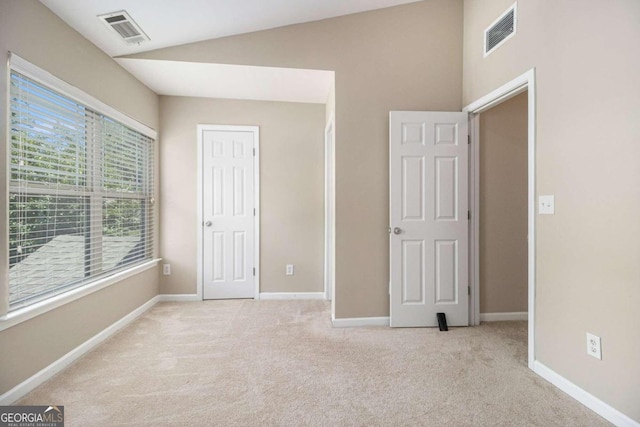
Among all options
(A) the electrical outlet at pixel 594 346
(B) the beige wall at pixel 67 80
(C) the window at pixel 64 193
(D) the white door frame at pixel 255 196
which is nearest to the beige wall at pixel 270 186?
(D) the white door frame at pixel 255 196

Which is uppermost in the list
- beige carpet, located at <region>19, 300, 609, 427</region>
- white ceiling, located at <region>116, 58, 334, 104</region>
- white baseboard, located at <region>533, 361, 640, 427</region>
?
white ceiling, located at <region>116, 58, 334, 104</region>

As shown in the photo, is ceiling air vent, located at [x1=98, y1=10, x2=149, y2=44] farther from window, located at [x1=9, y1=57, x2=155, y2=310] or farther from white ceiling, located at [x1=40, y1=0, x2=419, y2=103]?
window, located at [x1=9, y1=57, x2=155, y2=310]

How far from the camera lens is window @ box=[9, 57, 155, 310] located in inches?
68.8

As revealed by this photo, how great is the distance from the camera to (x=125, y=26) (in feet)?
7.16

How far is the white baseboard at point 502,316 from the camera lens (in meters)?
2.83

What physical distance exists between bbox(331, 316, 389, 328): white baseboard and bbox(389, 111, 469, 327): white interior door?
0.09 meters

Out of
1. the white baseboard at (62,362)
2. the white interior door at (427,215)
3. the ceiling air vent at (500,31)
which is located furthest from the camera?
the white interior door at (427,215)

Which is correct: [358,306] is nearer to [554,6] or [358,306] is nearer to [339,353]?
[339,353]

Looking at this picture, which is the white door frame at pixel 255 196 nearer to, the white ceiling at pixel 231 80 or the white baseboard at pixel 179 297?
the white baseboard at pixel 179 297

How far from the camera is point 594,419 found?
1529mm

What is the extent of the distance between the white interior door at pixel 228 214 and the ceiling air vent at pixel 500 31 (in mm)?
2494

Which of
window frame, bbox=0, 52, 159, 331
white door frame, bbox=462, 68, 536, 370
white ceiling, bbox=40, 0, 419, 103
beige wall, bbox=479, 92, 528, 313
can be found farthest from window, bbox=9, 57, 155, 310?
beige wall, bbox=479, 92, 528, 313

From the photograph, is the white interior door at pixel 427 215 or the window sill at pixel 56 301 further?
the white interior door at pixel 427 215

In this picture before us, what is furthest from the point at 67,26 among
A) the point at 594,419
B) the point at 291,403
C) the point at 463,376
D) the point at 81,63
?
the point at 594,419
